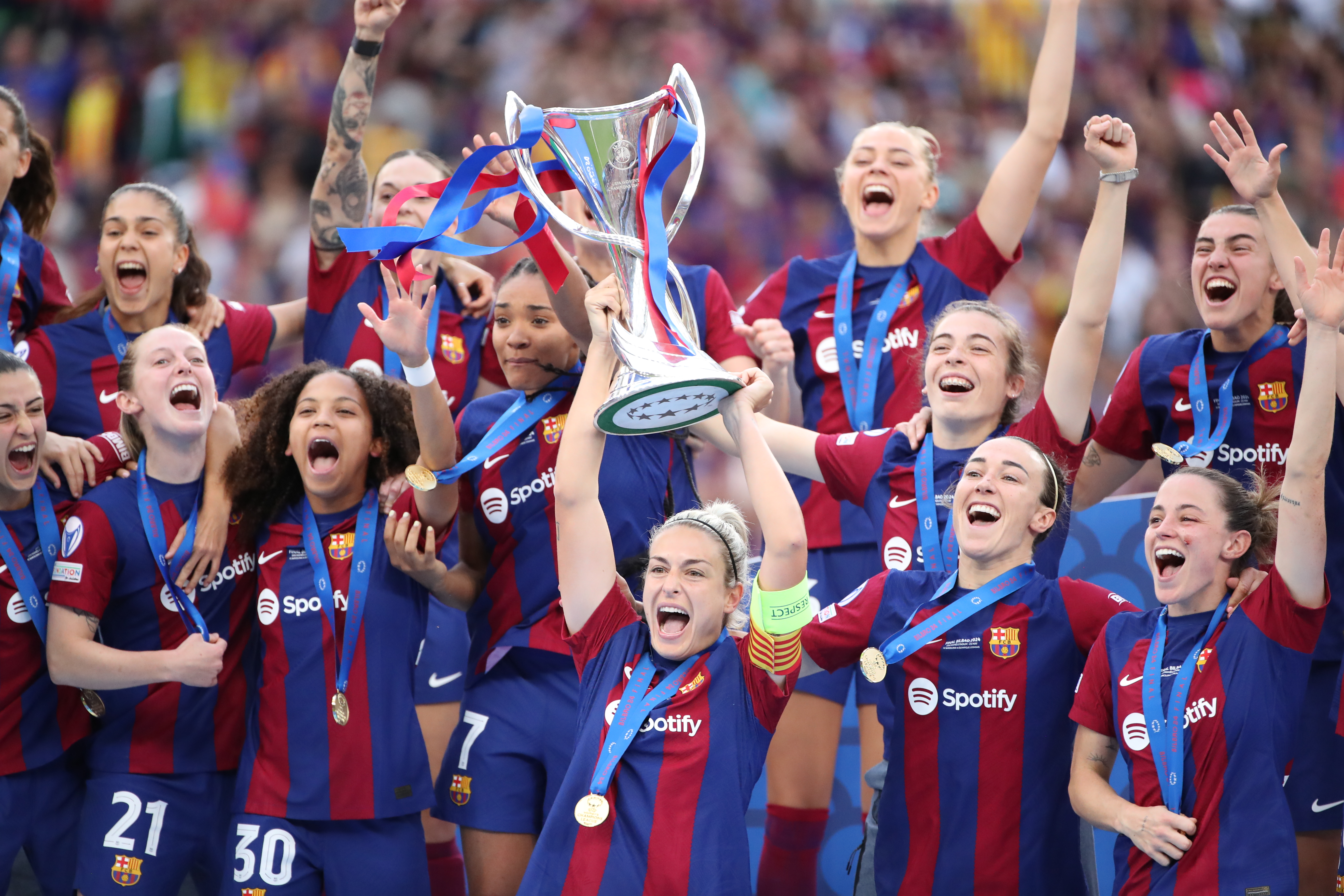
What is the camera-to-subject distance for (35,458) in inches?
159

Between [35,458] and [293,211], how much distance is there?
215 inches

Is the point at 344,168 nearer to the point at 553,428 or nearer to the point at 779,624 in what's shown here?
the point at 553,428

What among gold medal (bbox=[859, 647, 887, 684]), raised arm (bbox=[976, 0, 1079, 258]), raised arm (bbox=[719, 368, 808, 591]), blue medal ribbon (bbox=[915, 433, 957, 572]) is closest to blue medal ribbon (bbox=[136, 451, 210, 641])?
raised arm (bbox=[719, 368, 808, 591])

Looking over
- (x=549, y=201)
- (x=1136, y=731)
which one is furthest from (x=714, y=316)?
(x=1136, y=731)

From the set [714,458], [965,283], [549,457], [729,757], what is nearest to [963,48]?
[714,458]

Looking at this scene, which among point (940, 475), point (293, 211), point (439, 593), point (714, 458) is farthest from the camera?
point (293, 211)

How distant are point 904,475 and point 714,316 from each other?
33.3 inches

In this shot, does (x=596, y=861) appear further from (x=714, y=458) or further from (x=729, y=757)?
(x=714, y=458)

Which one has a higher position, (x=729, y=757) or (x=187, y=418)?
(x=187, y=418)

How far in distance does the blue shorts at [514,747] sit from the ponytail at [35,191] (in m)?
2.21

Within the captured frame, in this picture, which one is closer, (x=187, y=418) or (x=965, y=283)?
(x=187, y=418)

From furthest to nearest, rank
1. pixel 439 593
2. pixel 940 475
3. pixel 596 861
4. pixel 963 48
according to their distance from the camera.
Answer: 1. pixel 963 48
2. pixel 439 593
3. pixel 940 475
4. pixel 596 861

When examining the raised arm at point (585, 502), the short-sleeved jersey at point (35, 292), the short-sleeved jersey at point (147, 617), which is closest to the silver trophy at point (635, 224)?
the raised arm at point (585, 502)

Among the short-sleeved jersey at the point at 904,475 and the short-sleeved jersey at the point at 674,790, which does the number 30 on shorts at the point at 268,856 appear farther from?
the short-sleeved jersey at the point at 904,475
